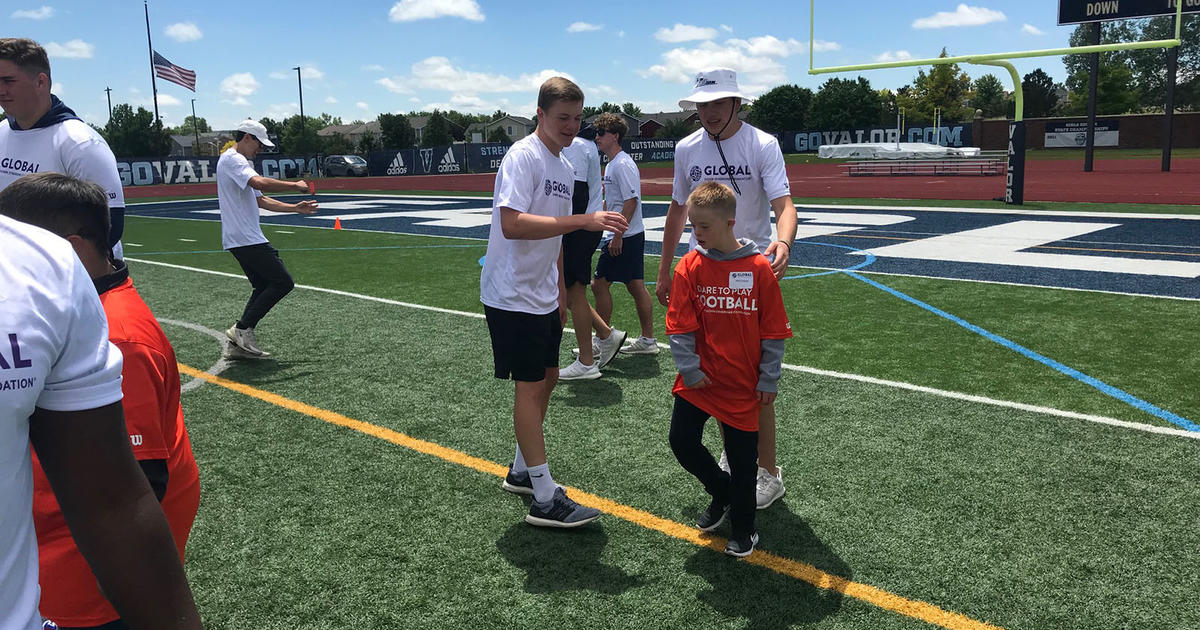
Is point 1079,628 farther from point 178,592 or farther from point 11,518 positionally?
point 11,518

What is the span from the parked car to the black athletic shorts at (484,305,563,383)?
51.8 metres

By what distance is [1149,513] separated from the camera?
4.06 metres

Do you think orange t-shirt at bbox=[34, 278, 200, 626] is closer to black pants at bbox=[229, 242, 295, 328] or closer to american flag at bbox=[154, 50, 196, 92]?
black pants at bbox=[229, 242, 295, 328]

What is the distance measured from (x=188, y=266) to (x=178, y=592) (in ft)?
44.8

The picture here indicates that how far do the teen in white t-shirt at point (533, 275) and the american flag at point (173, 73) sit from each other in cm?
4297

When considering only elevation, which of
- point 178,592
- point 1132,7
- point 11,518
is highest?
point 1132,7

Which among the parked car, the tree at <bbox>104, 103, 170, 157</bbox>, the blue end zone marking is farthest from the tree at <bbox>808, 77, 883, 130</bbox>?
the blue end zone marking

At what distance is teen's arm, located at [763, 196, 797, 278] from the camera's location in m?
4.05

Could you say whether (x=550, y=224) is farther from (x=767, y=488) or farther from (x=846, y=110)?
A: (x=846, y=110)

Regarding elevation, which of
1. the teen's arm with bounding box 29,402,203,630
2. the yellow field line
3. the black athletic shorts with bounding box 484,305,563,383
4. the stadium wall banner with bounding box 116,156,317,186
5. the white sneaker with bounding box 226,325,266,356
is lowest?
the yellow field line

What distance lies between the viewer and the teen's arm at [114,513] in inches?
47.9

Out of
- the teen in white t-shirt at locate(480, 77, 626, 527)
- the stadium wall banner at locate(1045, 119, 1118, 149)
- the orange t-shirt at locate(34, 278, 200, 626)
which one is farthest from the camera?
the stadium wall banner at locate(1045, 119, 1118, 149)

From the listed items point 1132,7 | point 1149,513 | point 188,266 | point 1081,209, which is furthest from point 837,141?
point 1149,513

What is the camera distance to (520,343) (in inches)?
163
